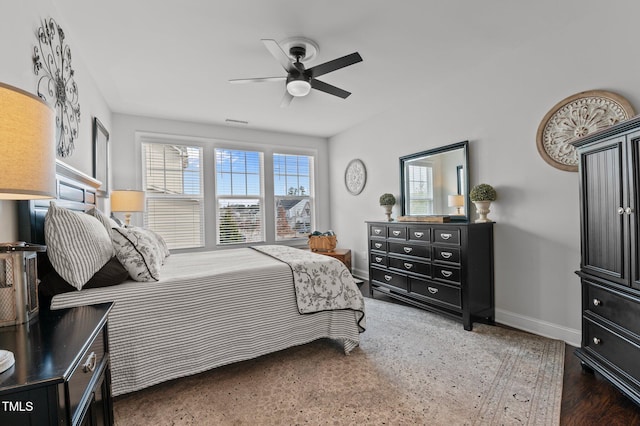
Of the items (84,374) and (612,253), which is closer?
(84,374)

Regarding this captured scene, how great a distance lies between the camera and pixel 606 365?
5.77 ft

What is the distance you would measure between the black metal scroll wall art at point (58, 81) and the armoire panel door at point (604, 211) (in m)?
3.21

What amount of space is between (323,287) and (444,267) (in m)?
1.32

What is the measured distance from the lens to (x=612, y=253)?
175 centimetres

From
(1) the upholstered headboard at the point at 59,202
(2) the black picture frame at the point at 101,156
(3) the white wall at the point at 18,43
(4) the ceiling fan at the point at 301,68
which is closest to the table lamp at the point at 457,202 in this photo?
(4) the ceiling fan at the point at 301,68

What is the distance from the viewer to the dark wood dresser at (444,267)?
276 cm

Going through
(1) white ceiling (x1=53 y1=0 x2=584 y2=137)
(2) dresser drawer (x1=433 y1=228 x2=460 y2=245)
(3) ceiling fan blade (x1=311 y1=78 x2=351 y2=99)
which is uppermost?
(1) white ceiling (x1=53 y1=0 x2=584 y2=137)

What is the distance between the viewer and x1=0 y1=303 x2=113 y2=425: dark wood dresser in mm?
717

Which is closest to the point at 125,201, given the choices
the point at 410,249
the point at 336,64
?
the point at 336,64

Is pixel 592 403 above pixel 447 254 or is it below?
below

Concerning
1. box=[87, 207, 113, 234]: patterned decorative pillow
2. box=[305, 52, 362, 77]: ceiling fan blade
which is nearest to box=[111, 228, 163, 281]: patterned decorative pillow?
box=[87, 207, 113, 234]: patterned decorative pillow

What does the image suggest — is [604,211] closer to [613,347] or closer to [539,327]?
[613,347]

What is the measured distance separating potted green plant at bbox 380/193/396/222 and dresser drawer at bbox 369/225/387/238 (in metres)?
0.36

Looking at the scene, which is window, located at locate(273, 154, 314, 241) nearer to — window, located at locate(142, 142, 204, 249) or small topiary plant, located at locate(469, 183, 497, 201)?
window, located at locate(142, 142, 204, 249)
